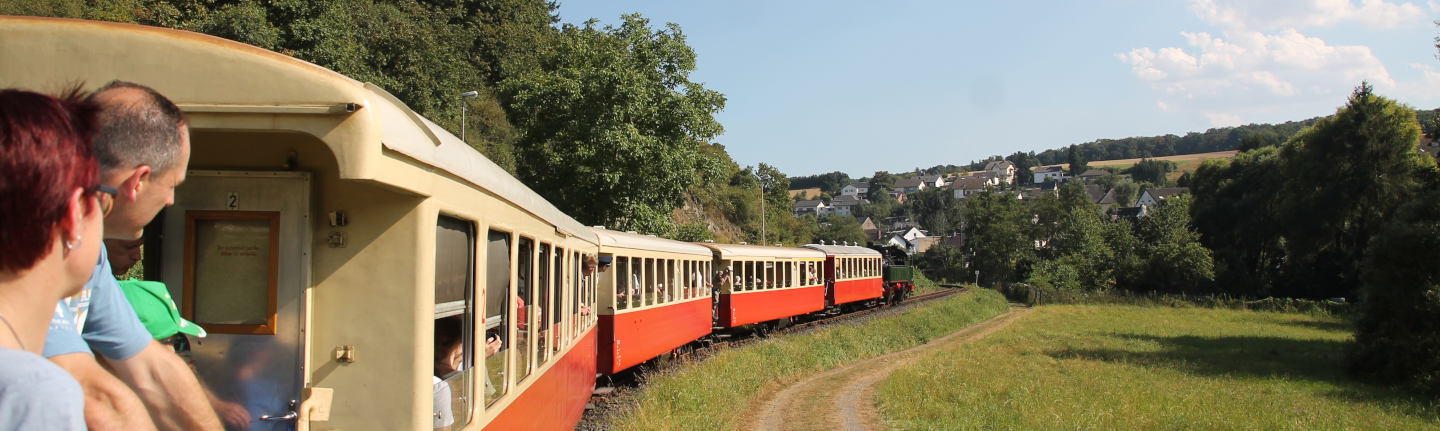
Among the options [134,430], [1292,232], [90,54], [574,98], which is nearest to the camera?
[134,430]

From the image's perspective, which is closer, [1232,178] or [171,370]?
[171,370]

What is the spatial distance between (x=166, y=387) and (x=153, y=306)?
0.35 meters

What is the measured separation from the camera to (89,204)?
67.2 inches

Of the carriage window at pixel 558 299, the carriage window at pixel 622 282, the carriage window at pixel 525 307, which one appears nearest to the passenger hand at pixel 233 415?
the carriage window at pixel 525 307

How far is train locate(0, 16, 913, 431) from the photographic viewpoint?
3.16 meters

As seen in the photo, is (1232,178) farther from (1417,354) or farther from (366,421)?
(366,421)

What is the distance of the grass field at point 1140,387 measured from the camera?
11930mm

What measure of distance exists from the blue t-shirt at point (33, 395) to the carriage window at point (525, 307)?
14.4ft

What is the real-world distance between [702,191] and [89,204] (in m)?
49.7

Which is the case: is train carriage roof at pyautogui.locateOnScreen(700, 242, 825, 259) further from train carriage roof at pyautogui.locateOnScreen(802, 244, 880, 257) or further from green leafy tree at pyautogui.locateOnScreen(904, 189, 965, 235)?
green leafy tree at pyautogui.locateOnScreen(904, 189, 965, 235)

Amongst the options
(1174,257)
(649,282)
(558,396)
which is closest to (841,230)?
(1174,257)

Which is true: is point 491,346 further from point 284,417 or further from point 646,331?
point 646,331

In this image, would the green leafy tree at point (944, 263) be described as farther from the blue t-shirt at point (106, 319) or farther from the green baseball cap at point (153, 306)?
the blue t-shirt at point (106, 319)

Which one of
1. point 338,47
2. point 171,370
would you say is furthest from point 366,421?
point 338,47
